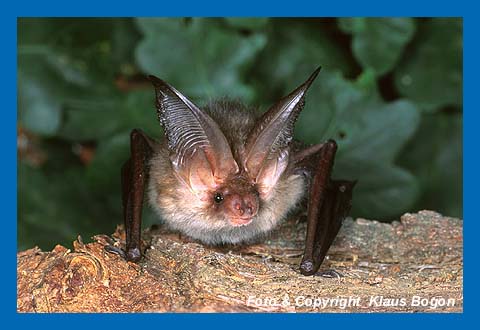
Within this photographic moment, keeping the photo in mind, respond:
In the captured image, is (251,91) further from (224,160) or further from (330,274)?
(330,274)

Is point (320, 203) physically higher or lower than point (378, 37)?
lower

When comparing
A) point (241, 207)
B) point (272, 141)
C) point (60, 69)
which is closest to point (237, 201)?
point (241, 207)

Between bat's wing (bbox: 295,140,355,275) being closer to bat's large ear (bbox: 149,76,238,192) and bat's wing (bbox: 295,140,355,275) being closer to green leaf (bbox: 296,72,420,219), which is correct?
bat's large ear (bbox: 149,76,238,192)

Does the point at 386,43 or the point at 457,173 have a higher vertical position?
the point at 386,43

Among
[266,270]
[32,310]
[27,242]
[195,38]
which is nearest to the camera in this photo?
[32,310]

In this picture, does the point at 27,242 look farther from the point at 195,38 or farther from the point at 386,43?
the point at 386,43

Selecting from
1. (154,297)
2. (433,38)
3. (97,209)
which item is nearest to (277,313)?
(154,297)
